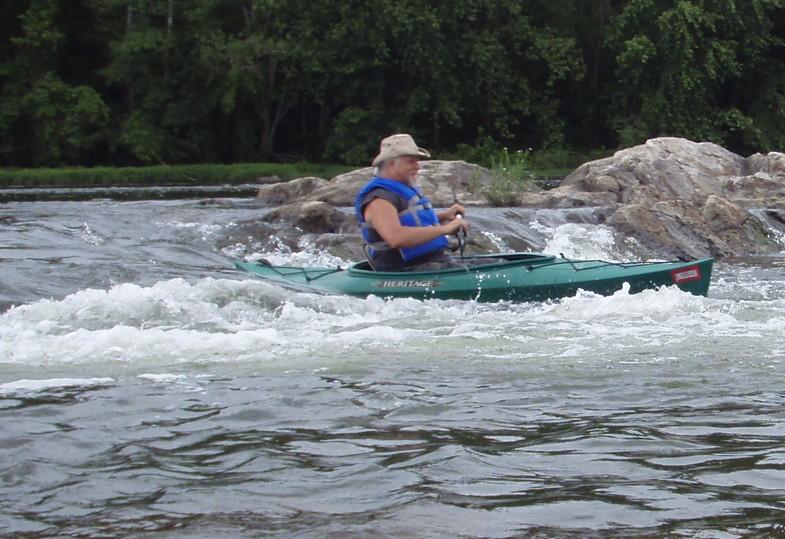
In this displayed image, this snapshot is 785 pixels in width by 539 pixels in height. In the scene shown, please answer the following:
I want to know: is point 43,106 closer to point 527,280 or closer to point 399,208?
point 399,208

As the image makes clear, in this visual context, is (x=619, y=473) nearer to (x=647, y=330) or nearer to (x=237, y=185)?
(x=647, y=330)

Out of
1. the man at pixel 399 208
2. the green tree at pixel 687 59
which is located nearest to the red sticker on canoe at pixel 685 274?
the man at pixel 399 208

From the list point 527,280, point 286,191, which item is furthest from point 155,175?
point 527,280

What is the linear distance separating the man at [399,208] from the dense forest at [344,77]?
21.5 m

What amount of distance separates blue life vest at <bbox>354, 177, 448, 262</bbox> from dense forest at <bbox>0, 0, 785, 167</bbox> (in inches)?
843

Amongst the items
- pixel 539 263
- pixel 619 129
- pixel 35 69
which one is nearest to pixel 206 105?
pixel 35 69

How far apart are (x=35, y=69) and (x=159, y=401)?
27.5m

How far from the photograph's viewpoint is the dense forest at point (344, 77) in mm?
28859

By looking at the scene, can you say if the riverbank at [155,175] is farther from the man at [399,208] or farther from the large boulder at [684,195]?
the man at [399,208]

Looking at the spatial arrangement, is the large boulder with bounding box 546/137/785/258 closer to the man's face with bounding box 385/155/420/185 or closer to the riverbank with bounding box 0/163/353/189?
the man's face with bounding box 385/155/420/185

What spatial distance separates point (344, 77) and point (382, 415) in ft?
86.4

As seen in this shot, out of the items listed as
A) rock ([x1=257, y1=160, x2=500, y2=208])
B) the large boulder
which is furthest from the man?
rock ([x1=257, y1=160, x2=500, y2=208])

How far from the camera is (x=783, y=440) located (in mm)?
3805

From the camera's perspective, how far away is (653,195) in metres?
15.0
